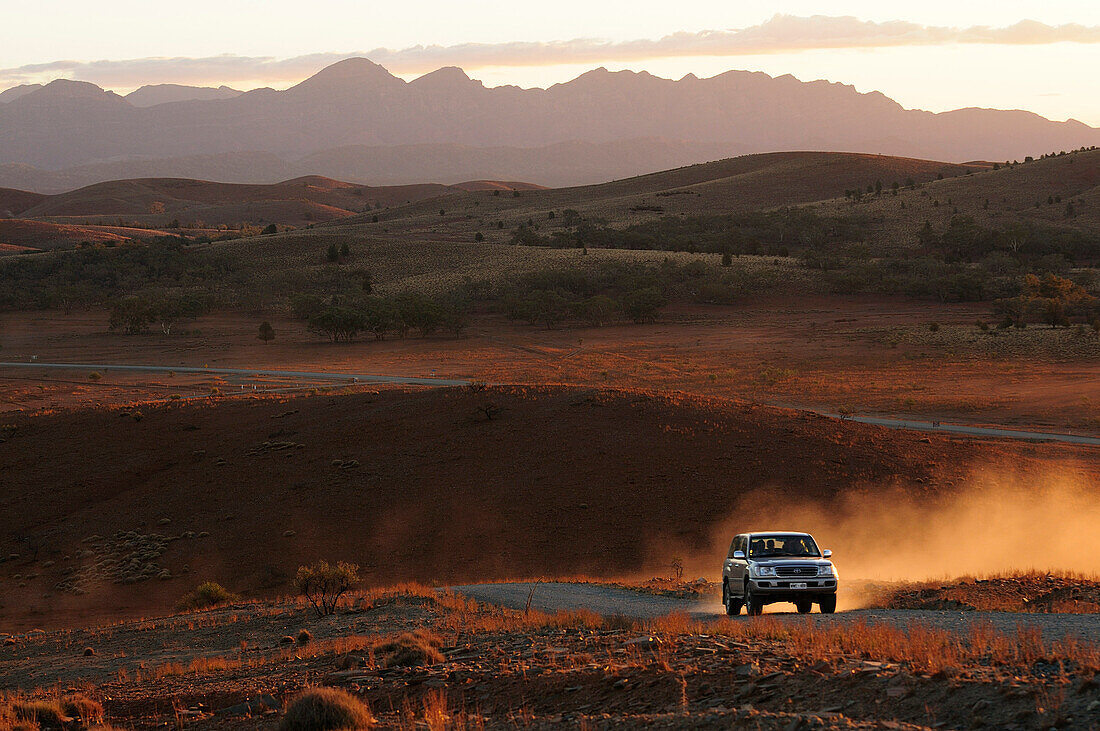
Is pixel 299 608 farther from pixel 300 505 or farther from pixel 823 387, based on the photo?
pixel 823 387

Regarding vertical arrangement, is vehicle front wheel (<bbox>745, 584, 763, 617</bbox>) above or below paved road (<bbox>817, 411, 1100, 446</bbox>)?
above

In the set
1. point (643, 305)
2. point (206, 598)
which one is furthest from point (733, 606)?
point (643, 305)

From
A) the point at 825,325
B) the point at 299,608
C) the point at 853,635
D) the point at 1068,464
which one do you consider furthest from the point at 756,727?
the point at 825,325

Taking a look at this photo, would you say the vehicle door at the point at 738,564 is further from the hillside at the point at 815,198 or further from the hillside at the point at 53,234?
the hillside at the point at 53,234

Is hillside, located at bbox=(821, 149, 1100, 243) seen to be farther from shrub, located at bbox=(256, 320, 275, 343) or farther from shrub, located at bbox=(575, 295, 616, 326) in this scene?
shrub, located at bbox=(256, 320, 275, 343)

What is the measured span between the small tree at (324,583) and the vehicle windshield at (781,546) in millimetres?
8070

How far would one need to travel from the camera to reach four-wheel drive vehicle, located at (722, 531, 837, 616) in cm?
1496

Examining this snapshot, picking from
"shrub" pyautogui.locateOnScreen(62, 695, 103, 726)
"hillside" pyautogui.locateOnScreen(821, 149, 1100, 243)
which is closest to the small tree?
"shrub" pyautogui.locateOnScreen(62, 695, 103, 726)

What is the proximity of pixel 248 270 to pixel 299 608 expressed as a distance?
311 feet

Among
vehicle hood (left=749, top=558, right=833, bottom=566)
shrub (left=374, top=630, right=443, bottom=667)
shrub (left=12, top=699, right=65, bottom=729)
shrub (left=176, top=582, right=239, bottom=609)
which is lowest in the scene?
shrub (left=176, top=582, right=239, bottom=609)

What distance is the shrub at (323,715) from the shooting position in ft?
30.8

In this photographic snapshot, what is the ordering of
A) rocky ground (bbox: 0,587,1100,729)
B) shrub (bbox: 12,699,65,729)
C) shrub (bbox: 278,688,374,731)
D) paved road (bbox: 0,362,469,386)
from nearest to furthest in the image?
rocky ground (bbox: 0,587,1100,729) < shrub (bbox: 278,688,374,731) < shrub (bbox: 12,699,65,729) < paved road (bbox: 0,362,469,386)

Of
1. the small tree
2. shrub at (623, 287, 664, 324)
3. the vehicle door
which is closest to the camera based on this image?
the vehicle door

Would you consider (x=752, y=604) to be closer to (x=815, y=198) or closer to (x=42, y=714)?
(x=42, y=714)
